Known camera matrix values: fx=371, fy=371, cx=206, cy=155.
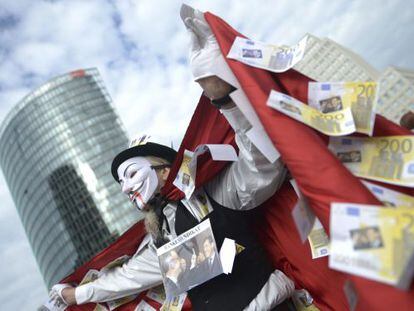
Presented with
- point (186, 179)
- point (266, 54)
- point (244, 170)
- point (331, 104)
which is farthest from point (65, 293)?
point (331, 104)

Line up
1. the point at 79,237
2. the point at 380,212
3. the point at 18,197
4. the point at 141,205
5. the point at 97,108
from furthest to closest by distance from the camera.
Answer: the point at 18,197, the point at 97,108, the point at 79,237, the point at 141,205, the point at 380,212

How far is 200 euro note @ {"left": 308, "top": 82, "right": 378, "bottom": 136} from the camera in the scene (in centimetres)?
194

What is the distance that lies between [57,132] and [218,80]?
70862mm

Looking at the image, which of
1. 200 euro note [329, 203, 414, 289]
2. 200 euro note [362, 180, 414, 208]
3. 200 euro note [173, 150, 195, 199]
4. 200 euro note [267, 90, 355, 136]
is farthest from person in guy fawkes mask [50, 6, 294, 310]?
200 euro note [329, 203, 414, 289]

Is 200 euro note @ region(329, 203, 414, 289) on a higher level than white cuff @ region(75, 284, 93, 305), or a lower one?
lower

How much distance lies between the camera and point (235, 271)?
2.75 m

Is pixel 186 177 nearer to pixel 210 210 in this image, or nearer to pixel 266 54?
pixel 210 210

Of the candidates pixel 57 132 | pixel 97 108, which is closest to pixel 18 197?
pixel 57 132

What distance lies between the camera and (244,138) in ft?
7.84

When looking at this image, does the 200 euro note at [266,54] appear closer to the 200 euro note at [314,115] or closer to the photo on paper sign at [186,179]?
the 200 euro note at [314,115]

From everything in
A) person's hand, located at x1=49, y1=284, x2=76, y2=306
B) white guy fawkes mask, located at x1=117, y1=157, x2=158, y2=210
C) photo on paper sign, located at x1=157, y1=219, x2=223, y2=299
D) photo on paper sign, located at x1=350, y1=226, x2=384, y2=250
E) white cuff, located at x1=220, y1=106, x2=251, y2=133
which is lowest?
photo on paper sign, located at x1=350, y1=226, x2=384, y2=250

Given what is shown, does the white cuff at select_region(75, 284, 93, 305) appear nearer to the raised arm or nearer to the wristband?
the raised arm

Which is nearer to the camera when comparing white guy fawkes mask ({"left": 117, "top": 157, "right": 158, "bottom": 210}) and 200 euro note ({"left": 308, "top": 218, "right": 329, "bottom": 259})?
200 euro note ({"left": 308, "top": 218, "right": 329, "bottom": 259})

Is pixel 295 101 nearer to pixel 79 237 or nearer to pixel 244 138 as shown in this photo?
pixel 244 138
